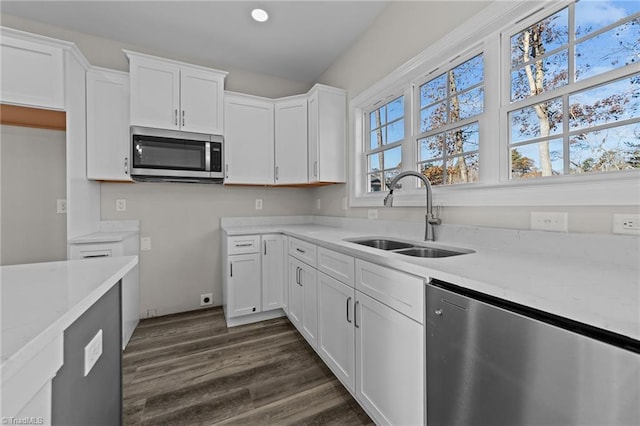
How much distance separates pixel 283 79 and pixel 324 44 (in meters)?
0.85

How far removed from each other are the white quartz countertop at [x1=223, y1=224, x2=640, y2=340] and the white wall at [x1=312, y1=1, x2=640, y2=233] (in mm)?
124

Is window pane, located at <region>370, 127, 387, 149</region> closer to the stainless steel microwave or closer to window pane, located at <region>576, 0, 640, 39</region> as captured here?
window pane, located at <region>576, 0, 640, 39</region>

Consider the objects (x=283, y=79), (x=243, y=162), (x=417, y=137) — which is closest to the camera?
(x=417, y=137)

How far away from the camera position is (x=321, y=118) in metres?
2.69

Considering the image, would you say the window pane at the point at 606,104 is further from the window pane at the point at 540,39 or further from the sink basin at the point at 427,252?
the sink basin at the point at 427,252

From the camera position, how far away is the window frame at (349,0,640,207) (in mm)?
1075

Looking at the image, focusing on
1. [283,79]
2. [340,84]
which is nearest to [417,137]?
[340,84]

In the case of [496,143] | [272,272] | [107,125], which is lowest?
[272,272]

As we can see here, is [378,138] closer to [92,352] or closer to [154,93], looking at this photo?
[154,93]

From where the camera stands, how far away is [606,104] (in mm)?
1126

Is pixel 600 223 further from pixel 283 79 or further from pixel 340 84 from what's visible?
pixel 283 79

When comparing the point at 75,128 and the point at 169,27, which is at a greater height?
the point at 169,27

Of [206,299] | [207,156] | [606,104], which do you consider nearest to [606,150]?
[606,104]

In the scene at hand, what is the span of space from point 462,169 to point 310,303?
143 centimetres
